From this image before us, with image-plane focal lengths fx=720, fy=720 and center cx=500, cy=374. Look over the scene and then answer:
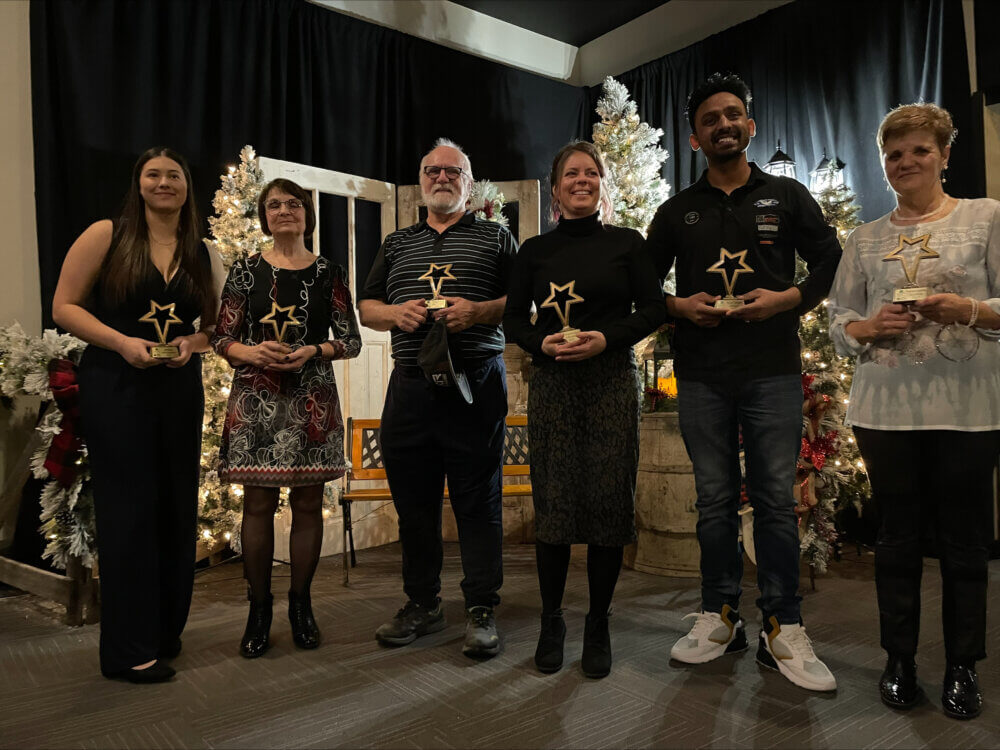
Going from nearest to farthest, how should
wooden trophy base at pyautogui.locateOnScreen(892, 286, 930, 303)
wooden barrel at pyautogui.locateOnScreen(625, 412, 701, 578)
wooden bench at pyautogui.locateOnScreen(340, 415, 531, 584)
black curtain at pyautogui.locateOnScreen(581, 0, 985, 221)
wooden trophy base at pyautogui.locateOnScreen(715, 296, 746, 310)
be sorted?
1. wooden trophy base at pyautogui.locateOnScreen(892, 286, 930, 303)
2. wooden trophy base at pyautogui.locateOnScreen(715, 296, 746, 310)
3. wooden barrel at pyautogui.locateOnScreen(625, 412, 701, 578)
4. wooden bench at pyautogui.locateOnScreen(340, 415, 531, 584)
5. black curtain at pyautogui.locateOnScreen(581, 0, 985, 221)

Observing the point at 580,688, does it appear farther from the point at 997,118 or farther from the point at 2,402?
the point at 997,118

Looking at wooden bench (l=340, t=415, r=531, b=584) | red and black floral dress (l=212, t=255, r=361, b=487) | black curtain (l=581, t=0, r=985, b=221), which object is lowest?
wooden bench (l=340, t=415, r=531, b=584)

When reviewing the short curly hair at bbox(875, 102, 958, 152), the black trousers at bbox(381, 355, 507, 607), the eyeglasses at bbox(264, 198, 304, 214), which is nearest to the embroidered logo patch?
the short curly hair at bbox(875, 102, 958, 152)

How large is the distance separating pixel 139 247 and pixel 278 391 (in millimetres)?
661

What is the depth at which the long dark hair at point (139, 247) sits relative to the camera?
93.9 inches

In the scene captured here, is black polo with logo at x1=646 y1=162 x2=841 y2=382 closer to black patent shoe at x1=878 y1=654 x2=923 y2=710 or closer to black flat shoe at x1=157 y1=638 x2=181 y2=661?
black patent shoe at x1=878 y1=654 x2=923 y2=710

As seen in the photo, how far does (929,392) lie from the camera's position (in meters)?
1.98

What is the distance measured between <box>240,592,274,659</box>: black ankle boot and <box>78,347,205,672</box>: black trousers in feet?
0.98

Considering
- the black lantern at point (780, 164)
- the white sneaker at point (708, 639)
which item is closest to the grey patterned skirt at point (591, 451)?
the white sneaker at point (708, 639)

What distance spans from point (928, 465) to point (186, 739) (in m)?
2.22

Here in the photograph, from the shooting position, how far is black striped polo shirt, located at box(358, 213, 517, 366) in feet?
8.42

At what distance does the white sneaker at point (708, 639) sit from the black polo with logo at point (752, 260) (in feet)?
2.70

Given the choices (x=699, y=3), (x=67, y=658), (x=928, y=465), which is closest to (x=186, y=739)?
(x=67, y=658)

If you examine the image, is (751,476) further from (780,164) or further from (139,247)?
(780,164)
